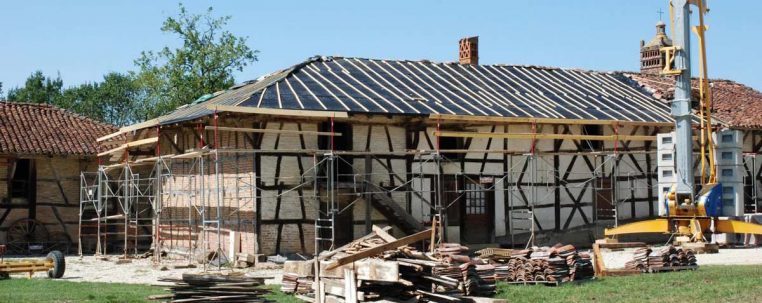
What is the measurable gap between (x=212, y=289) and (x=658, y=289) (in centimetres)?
711

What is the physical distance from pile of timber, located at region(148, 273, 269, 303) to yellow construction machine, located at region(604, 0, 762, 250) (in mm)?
13632

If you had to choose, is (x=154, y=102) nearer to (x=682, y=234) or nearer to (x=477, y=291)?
(x=682, y=234)

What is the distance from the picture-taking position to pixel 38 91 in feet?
234

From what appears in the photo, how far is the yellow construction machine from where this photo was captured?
2511cm

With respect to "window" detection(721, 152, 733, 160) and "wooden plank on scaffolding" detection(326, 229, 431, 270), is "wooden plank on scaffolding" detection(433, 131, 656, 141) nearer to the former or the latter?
"window" detection(721, 152, 733, 160)

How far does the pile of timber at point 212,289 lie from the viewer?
1458 cm

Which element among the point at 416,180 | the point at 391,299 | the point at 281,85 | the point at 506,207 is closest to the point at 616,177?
the point at 506,207

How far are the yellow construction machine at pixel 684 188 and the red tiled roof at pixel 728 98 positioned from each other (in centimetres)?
798

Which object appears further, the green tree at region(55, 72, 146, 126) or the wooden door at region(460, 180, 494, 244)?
the green tree at region(55, 72, 146, 126)

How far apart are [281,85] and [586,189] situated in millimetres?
9927

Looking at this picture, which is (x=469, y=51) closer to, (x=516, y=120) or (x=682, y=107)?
(x=516, y=120)

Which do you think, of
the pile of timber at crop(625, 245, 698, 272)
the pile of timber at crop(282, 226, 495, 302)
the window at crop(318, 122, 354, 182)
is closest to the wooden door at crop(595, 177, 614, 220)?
the window at crop(318, 122, 354, 182)

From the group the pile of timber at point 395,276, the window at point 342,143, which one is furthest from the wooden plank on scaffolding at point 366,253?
the window at point 342,143

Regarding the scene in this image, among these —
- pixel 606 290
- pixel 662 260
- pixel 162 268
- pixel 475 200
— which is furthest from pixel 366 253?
pixel 475 200
